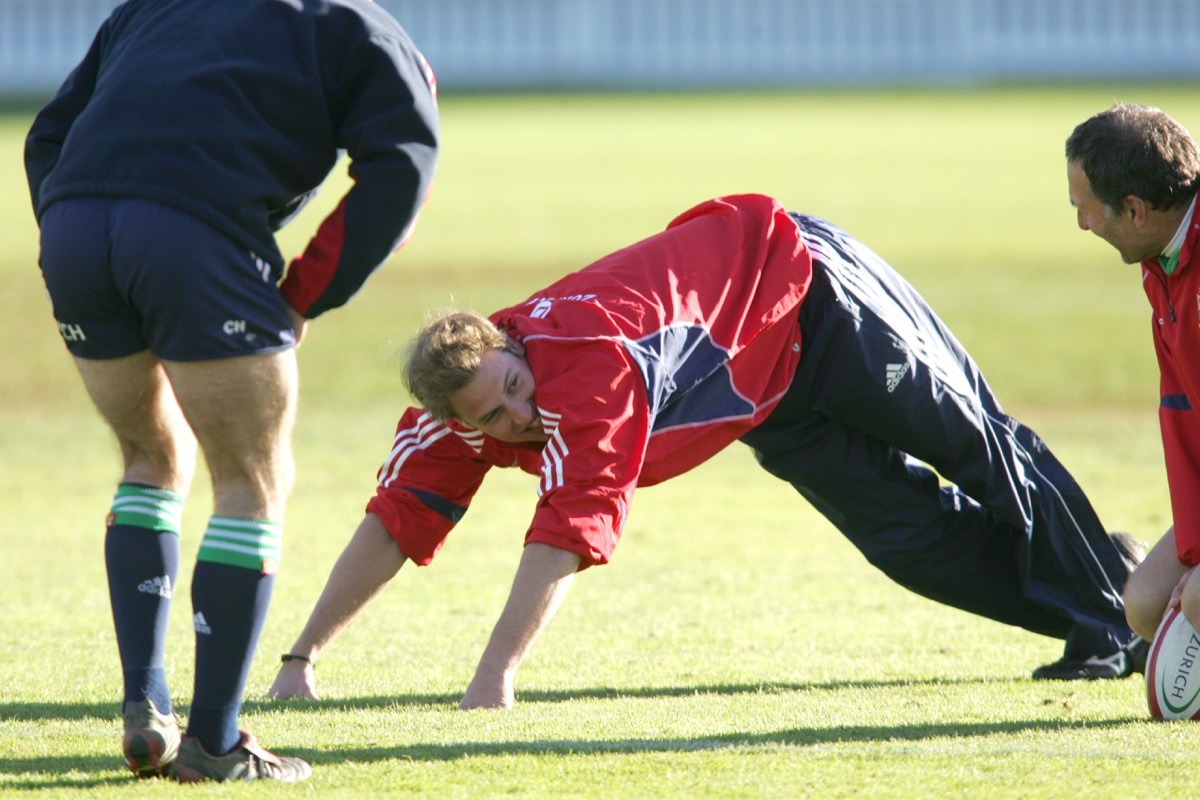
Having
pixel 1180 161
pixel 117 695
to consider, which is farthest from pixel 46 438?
pixel 1180 161

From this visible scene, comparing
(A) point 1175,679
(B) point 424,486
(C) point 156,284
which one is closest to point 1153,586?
(A) point 1175,679

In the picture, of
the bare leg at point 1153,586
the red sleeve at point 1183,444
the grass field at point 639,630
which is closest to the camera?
the grass field at point 639,630

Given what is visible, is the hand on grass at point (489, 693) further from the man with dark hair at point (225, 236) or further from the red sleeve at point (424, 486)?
the man with dark hair at point (225, 236)

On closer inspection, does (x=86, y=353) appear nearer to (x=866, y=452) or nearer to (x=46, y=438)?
(x=866, y=452)

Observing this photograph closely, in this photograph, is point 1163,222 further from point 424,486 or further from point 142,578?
point 142,578

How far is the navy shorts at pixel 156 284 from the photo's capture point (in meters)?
3.85

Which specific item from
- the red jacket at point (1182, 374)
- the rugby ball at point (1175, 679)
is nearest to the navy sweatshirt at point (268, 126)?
the red jacket at point (1182, 374)

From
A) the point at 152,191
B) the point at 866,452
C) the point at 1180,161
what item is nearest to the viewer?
the point at 152,191

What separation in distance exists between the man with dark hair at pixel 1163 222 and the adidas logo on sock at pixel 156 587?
108 inches

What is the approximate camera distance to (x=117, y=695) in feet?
16.9

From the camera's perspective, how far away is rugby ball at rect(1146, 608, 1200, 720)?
4645mm

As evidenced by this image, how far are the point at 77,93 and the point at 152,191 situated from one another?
1.80 ft

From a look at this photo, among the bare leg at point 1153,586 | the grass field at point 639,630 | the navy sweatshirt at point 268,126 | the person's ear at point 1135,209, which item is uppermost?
the navy sweatshirt at point 268,126

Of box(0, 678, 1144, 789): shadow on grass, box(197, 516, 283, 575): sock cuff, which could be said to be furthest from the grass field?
box(197, 516, 283, 575): sock cuff
